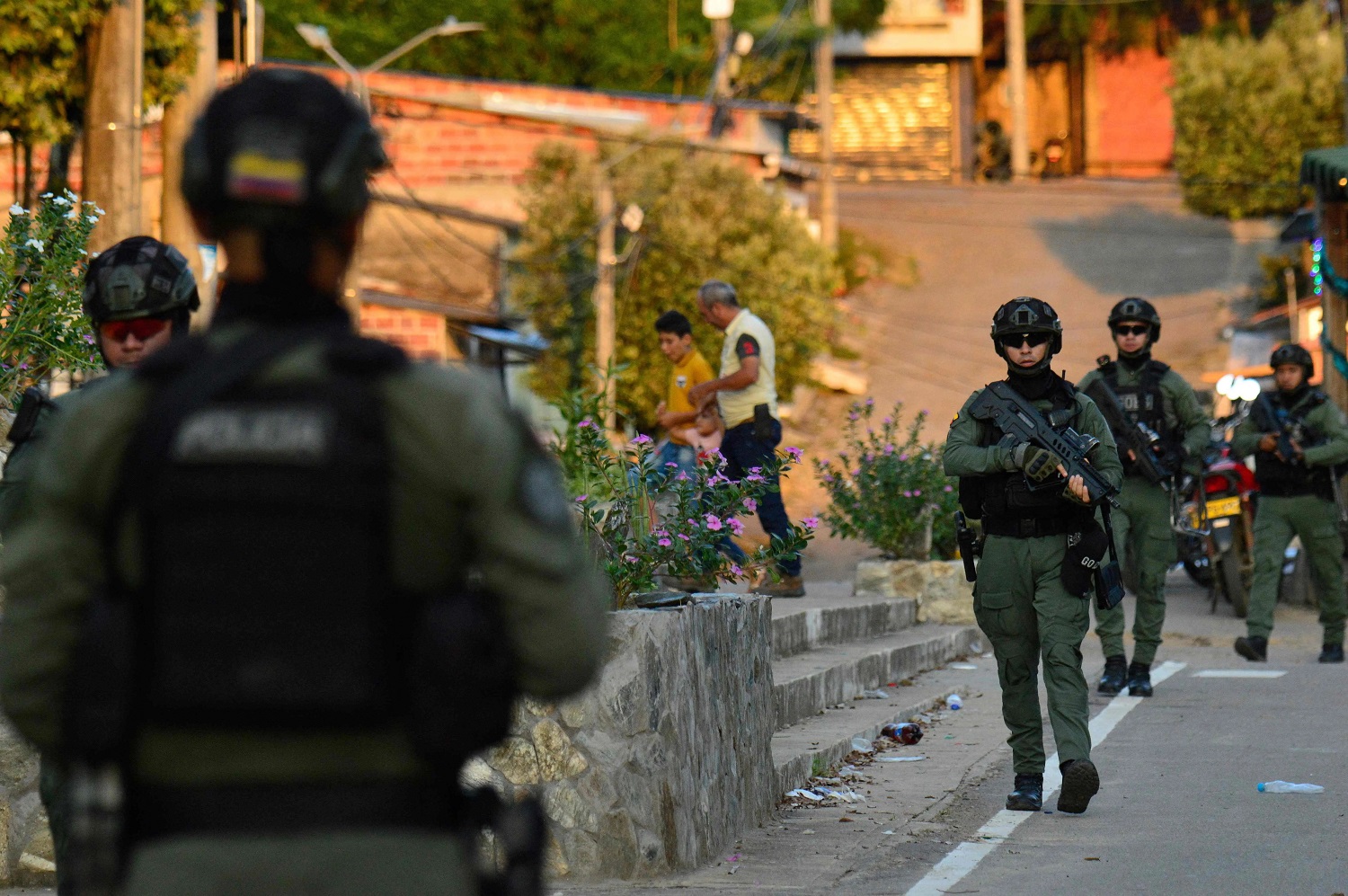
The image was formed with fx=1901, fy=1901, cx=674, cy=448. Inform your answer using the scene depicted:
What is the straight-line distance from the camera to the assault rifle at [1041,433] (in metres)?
7.62

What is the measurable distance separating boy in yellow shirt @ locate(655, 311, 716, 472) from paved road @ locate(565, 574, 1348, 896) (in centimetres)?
283

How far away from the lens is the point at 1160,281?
40625mm

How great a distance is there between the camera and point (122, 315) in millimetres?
4395

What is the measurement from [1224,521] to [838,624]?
474cm

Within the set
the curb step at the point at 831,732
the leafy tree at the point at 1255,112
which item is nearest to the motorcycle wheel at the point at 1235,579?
the curb step at the point at 831,732

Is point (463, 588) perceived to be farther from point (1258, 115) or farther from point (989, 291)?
point (1258, 115)

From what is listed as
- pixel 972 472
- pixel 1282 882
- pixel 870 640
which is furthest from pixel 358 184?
pixel 870 640

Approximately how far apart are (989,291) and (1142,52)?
18510 millimetres

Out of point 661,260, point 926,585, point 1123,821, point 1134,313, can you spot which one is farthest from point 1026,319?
point 661,260

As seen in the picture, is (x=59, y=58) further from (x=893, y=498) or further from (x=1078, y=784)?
(x=1078, y=784)

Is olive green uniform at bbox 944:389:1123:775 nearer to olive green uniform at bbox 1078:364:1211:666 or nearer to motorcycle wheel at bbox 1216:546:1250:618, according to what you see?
olive green uniform at bbox 1078:364:1211:666

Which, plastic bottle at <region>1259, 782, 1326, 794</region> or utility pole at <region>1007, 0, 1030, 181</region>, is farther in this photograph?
utility pole at <region>1007, 0, 1030, 181</region>

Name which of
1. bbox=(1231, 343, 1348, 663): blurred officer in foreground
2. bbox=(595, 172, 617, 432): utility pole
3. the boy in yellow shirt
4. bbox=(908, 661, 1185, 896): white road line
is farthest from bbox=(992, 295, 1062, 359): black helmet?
bbox=(595, 172, 617, 432): utility pole

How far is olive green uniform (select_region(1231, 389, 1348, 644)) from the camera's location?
1267 cm
